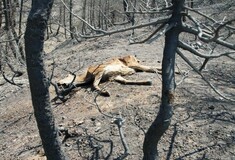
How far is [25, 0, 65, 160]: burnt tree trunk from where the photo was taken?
3.26m

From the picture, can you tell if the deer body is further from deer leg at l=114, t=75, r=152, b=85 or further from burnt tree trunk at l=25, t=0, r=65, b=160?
burnt tree trunk at l=25, t=0, r=65, b=160

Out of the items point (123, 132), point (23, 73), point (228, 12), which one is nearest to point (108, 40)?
point (23, 73)

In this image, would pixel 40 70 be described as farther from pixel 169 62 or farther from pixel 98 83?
pixel 98 83

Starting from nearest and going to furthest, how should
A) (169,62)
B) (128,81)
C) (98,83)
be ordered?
(169,62) < (128,81) < (98,83)

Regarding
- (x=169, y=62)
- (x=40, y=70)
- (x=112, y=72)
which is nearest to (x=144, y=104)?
(x=112, y=72)

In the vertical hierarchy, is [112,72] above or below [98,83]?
above

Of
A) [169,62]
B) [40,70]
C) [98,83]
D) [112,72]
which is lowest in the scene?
[98,83]

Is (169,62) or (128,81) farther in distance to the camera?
(128,81)

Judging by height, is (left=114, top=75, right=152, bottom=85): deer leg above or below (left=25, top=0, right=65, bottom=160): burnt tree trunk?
below

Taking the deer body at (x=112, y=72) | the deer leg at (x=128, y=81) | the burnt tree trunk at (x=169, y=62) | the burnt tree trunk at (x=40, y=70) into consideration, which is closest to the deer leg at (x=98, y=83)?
the deer body at (x=112, y=72)

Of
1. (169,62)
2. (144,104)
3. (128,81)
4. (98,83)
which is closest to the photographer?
(169,62)

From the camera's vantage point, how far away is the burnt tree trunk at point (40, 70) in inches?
128

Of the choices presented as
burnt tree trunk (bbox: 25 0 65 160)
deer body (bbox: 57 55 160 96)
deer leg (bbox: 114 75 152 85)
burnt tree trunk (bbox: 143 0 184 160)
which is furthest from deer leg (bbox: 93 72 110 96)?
burnt tree trunk (bbox: 143 0 184 160)

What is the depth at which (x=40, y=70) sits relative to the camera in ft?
11.3
